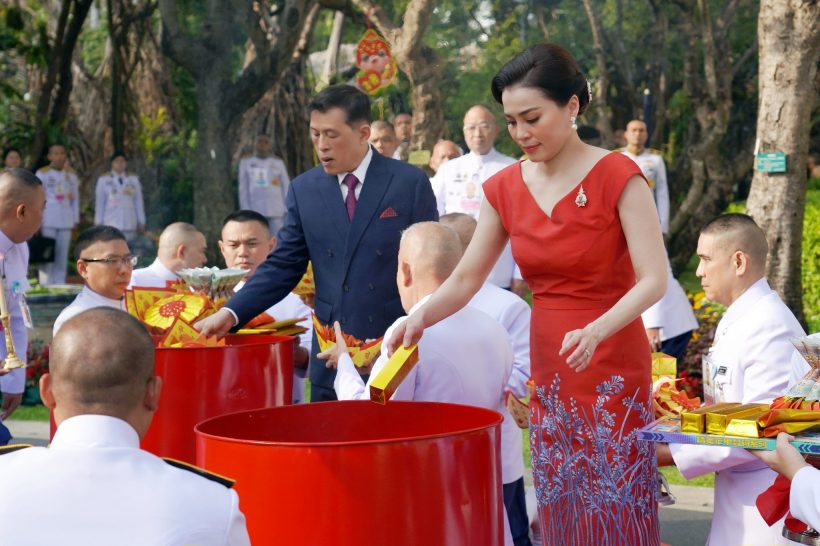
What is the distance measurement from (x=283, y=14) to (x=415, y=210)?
11.7 metres

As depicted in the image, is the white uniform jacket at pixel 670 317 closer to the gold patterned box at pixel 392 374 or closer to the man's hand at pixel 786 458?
the gold patterned box at pixel 392 374

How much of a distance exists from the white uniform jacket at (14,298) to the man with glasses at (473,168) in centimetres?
356

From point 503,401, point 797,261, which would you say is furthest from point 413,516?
point 797,261

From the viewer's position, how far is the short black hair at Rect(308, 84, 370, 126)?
14.6ft

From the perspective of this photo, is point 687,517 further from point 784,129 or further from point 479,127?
point 784,129

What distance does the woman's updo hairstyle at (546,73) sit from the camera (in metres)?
3.34

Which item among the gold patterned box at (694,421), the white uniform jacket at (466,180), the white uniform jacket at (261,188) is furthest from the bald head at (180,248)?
the white uniform jacket at (261,188)

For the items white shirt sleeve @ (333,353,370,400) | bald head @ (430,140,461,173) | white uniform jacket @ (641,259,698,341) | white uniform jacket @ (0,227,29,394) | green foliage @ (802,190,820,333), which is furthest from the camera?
green foliage @ (802,190,820,333)

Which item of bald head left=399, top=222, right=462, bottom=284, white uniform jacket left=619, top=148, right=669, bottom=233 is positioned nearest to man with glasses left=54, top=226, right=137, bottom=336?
bald head left=399, top=222, right=462, bottom=284

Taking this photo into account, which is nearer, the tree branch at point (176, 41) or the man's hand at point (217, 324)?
the man's hand at point (217, 324)

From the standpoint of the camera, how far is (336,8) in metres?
16.1

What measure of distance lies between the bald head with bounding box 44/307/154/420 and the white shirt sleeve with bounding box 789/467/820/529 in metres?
1.44

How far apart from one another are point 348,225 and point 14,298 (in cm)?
206

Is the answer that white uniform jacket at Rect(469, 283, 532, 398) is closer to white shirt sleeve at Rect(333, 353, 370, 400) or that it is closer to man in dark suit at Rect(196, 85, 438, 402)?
man in dark suit at Rect(196, 85, 438, 402)
